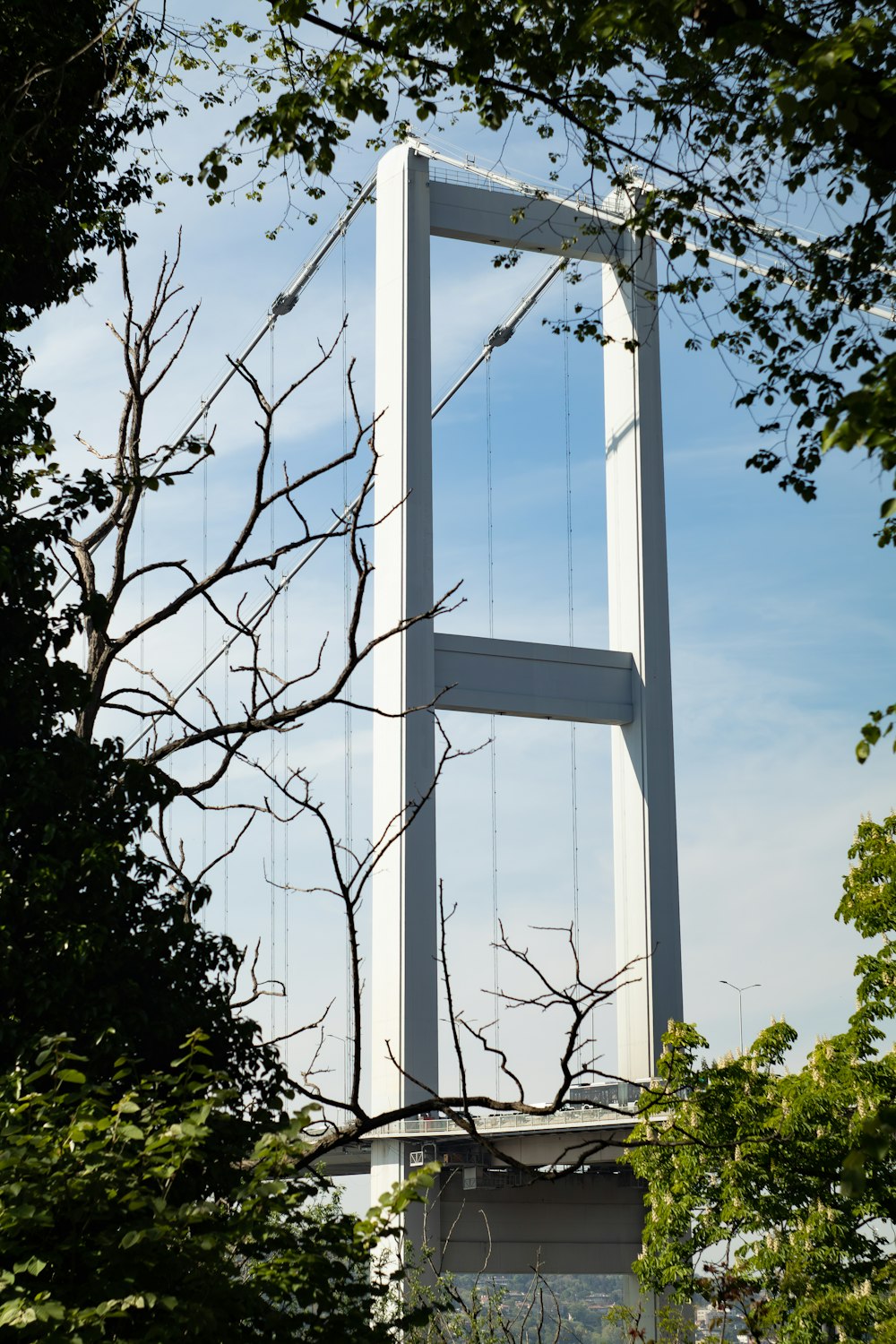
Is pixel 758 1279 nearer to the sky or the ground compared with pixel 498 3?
nearer to the ground

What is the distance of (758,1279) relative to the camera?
901 centimetres

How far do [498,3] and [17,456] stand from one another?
2.23 meters

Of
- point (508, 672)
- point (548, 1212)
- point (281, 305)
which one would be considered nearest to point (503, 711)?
point (508, 672)

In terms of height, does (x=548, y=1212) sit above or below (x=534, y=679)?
below

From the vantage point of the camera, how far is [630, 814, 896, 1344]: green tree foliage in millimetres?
8273

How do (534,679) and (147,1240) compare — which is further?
(534,679)

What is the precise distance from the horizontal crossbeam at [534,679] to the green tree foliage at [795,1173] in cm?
503

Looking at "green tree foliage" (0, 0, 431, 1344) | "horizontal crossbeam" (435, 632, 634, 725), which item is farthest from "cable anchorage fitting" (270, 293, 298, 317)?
"green tree foliage" (0, 0, 431, 1344)

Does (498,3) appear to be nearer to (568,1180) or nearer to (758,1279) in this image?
(758,1279)

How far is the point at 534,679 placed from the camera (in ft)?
50.1

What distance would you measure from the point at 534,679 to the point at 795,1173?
695cm

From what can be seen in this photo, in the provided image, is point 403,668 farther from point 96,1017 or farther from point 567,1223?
point 96,1017

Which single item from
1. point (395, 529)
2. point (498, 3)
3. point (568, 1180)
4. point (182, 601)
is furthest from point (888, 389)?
point (568, 1180)

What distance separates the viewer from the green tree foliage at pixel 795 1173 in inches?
326
